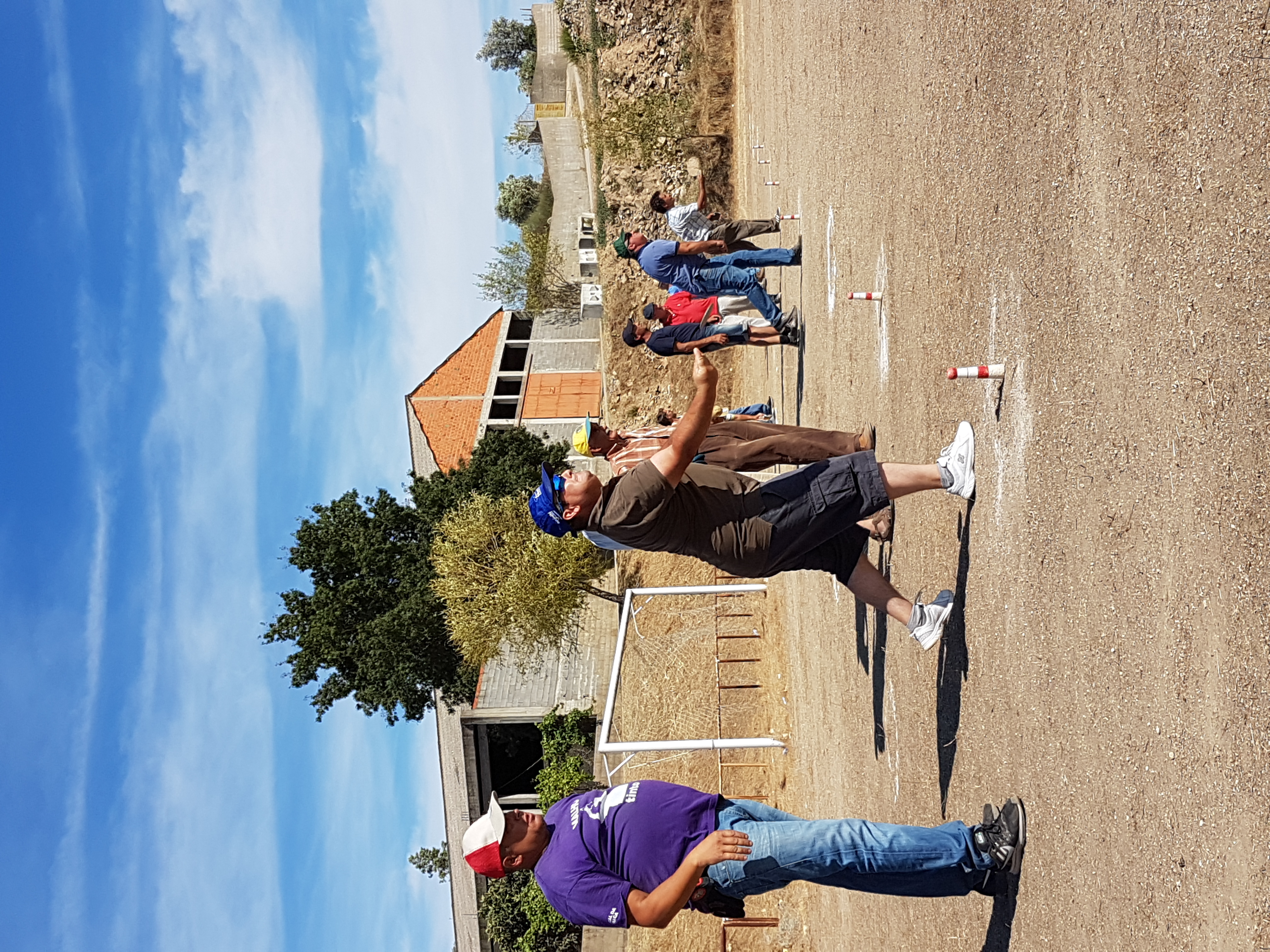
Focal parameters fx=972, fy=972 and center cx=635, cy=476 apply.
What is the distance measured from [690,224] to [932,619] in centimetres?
758

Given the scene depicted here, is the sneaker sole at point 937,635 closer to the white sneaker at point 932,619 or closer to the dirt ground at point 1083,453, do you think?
the white sneaker at point 932,619

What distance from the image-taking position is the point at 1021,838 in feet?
16.2

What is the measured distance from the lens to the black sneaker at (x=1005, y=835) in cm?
494

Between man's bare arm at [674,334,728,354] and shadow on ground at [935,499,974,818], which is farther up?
man's bare arm at [674,334,728,354]

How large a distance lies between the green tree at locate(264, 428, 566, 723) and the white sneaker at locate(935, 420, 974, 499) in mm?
22192

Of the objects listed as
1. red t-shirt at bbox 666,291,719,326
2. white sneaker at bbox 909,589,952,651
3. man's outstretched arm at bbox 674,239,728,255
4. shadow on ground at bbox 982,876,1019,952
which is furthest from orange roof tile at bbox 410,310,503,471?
shadow on ground at bbox 982,876,1019,952

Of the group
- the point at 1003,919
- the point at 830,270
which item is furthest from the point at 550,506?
the point at 830,270

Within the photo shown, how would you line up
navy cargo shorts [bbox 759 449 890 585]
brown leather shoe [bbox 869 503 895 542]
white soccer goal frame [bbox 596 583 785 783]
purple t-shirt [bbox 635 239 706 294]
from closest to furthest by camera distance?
navy cargo shorts [bbox 759 449 890 585]
brown leather shoe [bbox 869 503 895 542]
white soccer goal frame [bbox 596 583 785 783]
purple t-shirt [bbox 635 239 706 294]

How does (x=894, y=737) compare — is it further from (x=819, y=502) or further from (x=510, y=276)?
(x=510, y=276)

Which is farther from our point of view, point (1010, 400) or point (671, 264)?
point (671, 264)

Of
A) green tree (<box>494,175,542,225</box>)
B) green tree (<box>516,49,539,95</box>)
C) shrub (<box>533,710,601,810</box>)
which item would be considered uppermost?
green tree (<box>516,49,539,95</box>)

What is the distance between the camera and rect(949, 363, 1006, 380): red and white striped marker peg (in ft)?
17.7

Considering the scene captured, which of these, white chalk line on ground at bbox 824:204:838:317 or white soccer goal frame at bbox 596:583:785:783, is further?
white soccer goal frame at bbox 596:583:785:783

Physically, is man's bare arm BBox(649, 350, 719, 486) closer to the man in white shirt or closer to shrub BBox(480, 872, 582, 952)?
the man in white shirt
